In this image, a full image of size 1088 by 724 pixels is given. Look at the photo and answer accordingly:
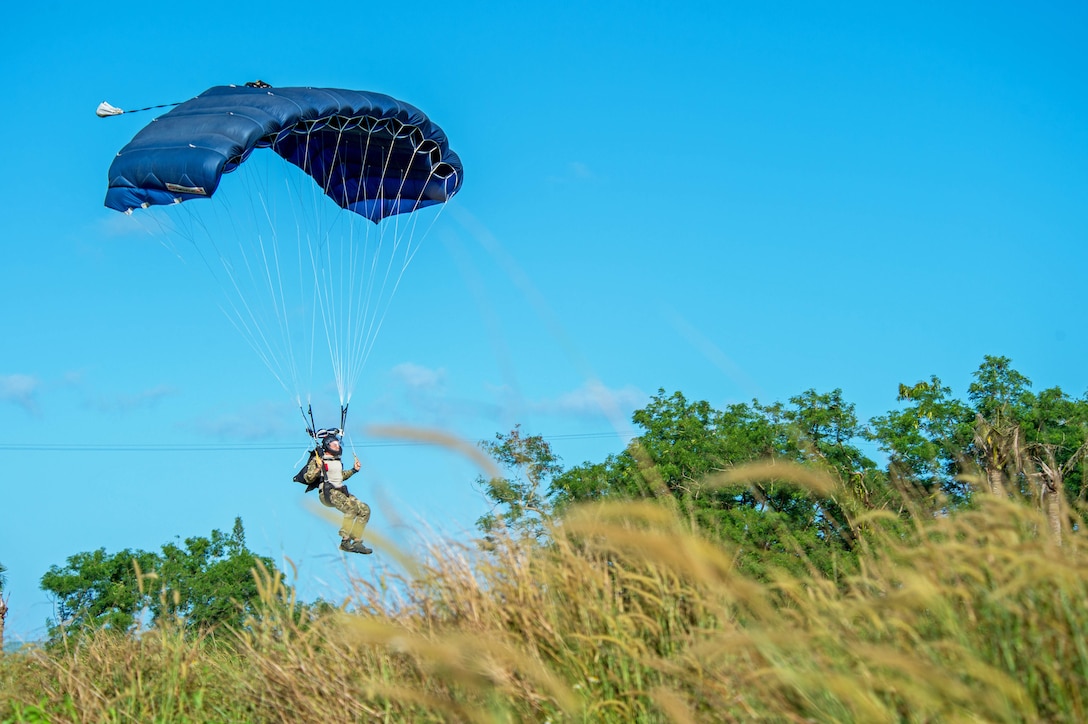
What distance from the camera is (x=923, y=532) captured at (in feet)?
13.0

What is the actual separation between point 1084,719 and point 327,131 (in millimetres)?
15039

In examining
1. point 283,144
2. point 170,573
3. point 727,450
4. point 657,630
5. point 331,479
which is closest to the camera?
point 657,630

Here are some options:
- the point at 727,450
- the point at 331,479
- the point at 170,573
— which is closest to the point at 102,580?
the point at 170,573

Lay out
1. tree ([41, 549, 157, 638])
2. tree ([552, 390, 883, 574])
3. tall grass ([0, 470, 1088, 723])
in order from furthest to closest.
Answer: tree ([41, 549, 157, 638])
tree ([552, 390, 883, 574])
tall grass ([0, 470, 1088, 723])

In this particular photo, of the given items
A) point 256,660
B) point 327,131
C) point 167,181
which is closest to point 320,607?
point 256,660

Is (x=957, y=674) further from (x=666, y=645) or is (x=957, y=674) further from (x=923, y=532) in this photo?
(x=666, y=645)

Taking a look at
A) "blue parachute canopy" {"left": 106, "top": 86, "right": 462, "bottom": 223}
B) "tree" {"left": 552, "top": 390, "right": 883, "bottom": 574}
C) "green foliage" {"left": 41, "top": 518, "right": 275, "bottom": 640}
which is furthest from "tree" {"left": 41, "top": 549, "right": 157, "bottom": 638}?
"blue parachute canopy" {"left": 106, "top": 86, "right": 462, "bottom": 223}

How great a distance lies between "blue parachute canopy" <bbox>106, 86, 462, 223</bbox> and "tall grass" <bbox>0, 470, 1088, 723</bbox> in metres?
7.17

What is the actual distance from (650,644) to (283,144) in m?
13.8

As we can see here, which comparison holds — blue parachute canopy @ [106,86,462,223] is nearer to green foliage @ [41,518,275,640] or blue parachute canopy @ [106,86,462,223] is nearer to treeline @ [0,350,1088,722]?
treeline @ [0,350,1088,722]

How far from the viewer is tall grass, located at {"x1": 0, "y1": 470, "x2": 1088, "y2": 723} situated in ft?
10.8

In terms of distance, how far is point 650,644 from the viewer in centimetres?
480

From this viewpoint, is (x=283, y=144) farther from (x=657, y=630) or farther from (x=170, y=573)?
(x=170, y=573)

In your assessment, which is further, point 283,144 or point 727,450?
point 727,450
